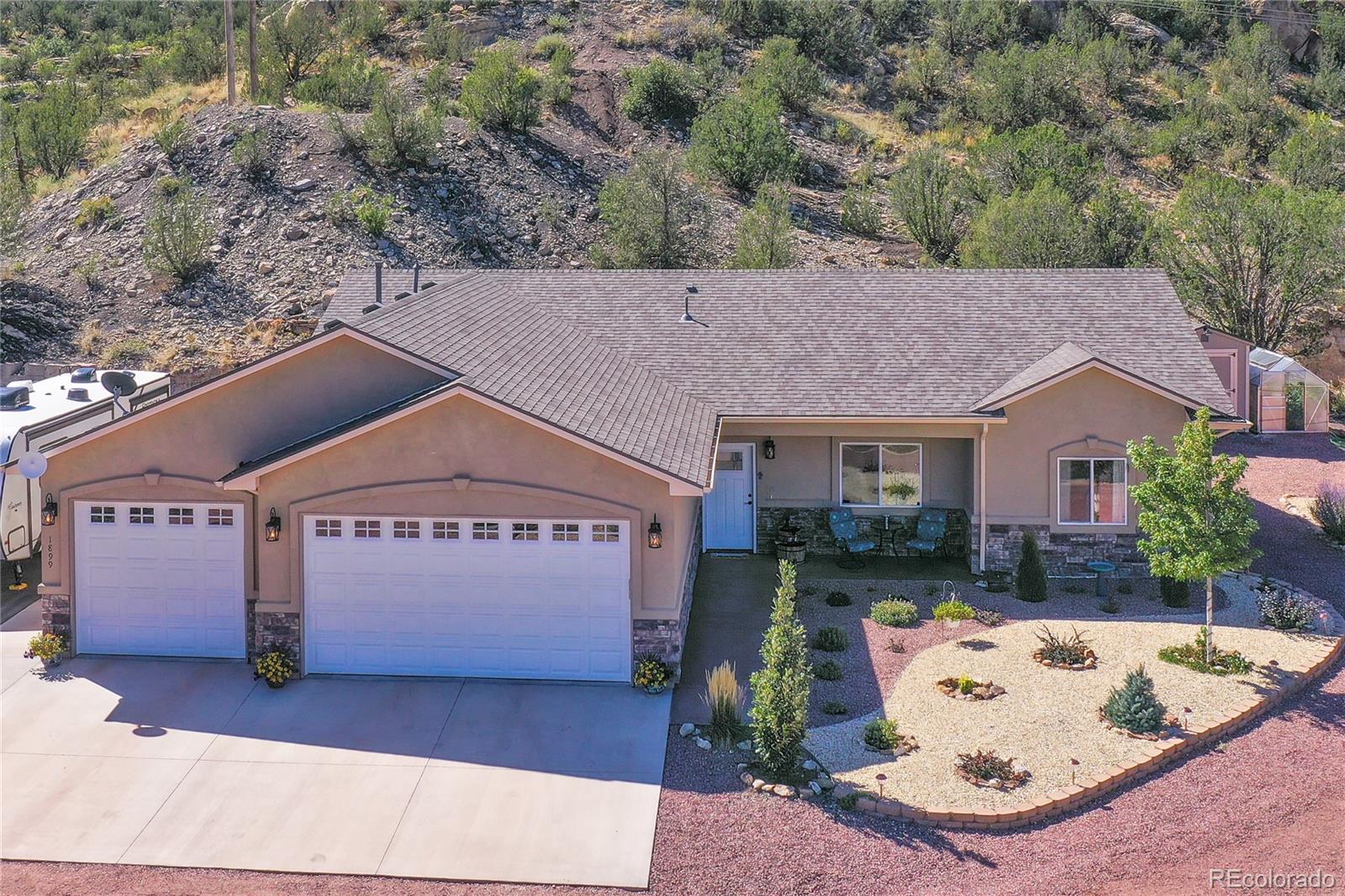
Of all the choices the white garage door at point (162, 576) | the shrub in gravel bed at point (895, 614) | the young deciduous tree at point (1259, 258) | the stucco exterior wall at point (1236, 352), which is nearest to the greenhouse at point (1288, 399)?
the stucco exterior wall at point (1236, 352)

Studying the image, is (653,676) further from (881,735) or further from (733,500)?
(733,500)

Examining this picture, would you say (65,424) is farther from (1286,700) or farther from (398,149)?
(398,149)

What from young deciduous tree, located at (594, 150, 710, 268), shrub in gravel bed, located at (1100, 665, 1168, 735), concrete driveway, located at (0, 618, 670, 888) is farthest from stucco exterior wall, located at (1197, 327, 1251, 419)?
concrete driveway, located at (0, 618, 670, 888)

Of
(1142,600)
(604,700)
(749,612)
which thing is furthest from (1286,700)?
(604,700)

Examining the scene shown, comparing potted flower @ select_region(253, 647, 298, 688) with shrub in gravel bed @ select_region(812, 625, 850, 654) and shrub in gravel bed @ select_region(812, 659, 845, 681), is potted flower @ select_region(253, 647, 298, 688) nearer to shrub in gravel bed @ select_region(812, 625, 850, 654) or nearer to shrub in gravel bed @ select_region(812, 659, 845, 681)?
shrub in gravel bed @ select_region(812, 659, 845, 681)

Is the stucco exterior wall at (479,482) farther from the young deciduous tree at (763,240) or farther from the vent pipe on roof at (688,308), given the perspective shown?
the young deciduous tree at (763,240)
